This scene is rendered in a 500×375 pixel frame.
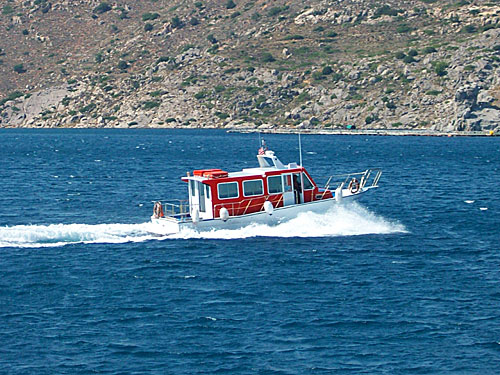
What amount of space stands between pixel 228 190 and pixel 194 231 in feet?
9.81

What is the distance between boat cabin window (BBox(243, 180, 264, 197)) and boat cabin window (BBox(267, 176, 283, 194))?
1.63 feet

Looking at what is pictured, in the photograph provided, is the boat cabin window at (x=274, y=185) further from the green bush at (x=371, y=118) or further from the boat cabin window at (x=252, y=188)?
the green bush at (x=371, y=118)

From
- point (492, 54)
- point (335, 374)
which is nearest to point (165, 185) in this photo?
point (335, 374)

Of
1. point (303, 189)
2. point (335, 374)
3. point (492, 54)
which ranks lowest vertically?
point (335, 374)

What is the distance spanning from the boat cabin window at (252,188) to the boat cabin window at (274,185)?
1.63 ft

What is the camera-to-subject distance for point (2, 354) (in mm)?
25578

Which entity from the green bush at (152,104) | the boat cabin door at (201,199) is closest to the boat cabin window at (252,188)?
the boat cabin door at (201,199)

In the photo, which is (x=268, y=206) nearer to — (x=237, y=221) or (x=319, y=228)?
(x=237, y=221)

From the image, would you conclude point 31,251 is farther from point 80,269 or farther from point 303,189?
→ point 303,189

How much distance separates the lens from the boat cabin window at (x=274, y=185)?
44.4m

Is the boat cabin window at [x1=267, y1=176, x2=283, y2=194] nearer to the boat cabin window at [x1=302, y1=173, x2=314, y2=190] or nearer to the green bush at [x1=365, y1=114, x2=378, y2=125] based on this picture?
the boat cabin window at [x1=302, y1=173, x2=314, y2=190]

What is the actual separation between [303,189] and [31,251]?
15.7 m

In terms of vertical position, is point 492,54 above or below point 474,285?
→ above

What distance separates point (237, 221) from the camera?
43094mm
